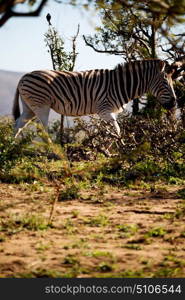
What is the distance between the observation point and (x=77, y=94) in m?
11.5

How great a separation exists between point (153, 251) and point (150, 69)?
7.34 meters

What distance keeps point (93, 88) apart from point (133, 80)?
87 centimetres

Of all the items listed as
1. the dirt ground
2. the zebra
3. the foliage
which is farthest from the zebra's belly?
the dirt ground

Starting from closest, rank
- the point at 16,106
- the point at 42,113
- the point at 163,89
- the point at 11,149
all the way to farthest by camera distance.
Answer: the point at 11,149
the point at 42,113
the point at 163,89
the point at 16,106

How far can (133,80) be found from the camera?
11.5 metres

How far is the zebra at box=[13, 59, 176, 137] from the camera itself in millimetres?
11258

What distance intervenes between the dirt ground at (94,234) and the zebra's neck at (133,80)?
4.47 meters

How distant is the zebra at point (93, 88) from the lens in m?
11.3

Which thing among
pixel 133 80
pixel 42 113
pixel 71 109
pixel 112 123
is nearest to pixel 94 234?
pixel 112 123

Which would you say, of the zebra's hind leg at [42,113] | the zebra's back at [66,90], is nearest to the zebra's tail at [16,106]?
the zebra's back at [66,90]

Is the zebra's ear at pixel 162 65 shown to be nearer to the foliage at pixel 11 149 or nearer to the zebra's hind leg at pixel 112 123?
the zebra's hind leg at pixel 112 123

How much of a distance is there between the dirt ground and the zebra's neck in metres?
4.47

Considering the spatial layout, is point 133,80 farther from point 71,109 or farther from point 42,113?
point 42,113

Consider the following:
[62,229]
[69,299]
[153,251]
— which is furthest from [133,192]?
[69,299]
